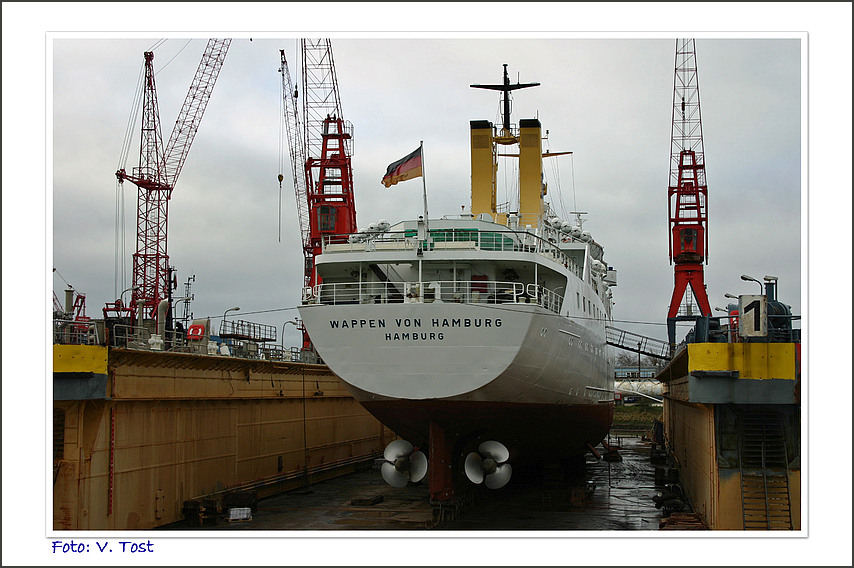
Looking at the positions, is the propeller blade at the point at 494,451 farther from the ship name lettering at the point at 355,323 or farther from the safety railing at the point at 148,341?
the safety railing at the point at 148,341

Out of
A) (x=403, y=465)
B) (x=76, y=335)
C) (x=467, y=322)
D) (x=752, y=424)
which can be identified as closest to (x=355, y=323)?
(x=467, y=322)

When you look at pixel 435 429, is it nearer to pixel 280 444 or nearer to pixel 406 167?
pixel 406 167

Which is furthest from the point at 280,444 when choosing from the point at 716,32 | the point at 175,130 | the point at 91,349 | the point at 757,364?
the point at 175,130

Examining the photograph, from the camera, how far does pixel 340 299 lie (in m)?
24.3

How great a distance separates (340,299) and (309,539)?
10636mm

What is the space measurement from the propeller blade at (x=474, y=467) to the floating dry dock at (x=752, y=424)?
696 cm

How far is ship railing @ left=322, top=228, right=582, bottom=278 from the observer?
79.4 feet

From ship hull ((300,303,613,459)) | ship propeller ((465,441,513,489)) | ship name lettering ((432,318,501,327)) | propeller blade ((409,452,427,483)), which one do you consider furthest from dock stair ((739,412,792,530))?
propeller blade ((409,452,427,483))

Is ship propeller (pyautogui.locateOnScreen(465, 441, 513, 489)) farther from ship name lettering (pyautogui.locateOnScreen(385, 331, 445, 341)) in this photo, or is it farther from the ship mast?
the ship mast

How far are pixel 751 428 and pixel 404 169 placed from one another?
41.5 feet

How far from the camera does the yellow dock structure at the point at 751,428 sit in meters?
17.4

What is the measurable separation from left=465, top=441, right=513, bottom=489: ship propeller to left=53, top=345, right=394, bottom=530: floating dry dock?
25.2ft

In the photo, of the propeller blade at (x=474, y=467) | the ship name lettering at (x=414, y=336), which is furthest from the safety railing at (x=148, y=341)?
the propeller blade at (x=474, y=467)

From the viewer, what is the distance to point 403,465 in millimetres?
23781
